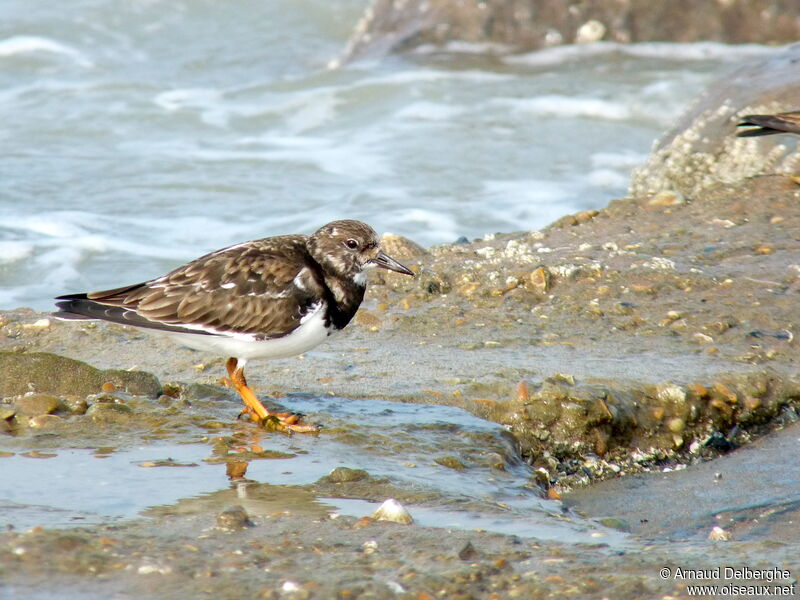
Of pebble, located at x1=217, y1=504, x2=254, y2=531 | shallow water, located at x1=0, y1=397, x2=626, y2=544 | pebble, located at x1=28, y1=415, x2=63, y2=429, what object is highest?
pebble, located at x1=28, y1=415, x2=63, y2=429

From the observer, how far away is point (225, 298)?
4.04m

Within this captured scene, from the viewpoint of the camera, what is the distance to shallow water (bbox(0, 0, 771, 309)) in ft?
28.5

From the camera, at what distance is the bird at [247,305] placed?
13.1 ft

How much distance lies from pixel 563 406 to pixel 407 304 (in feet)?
4.89

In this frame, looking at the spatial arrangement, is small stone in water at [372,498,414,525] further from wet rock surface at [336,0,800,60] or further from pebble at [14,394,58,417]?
wet rock surface at [336,0,800,60]

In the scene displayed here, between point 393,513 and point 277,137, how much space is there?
8.39m

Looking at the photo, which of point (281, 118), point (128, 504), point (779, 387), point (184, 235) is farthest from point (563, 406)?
point (281, 118)

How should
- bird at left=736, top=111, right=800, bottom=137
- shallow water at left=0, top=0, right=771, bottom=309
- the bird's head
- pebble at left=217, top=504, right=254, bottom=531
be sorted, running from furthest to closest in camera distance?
shallow water at left=0, top=0, right=771, bottom=309, bird at left=736, top=111, right=800, bottom=137, the bird's head, pebble at left=217, top=504, right=254, bottom=531

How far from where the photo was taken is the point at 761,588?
272 cm

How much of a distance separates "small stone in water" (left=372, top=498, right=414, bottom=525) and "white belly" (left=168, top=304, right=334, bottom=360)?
3.25 feet

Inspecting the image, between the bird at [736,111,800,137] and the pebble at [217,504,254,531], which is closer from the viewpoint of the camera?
the pebble at [217,504,254,531]

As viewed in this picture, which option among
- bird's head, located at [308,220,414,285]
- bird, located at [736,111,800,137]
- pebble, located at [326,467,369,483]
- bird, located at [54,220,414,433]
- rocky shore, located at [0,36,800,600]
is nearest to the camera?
rocky shore, located at [0,36,800,600]

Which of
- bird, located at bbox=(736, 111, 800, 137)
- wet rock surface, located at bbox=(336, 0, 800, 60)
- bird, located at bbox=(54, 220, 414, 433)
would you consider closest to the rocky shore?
bird, located at bbox=(54, 220, 414, 433)

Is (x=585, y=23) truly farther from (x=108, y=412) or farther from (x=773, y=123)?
(x=108, y=412)
